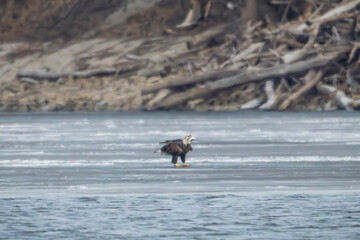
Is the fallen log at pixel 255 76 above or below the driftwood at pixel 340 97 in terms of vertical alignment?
→ above

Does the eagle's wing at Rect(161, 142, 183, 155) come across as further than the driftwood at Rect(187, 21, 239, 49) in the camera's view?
No

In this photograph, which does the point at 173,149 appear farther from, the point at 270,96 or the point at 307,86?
the point at 307,86

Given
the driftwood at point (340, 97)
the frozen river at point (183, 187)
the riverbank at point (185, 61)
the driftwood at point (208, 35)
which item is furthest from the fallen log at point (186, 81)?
the frozen river at point (183, 187)

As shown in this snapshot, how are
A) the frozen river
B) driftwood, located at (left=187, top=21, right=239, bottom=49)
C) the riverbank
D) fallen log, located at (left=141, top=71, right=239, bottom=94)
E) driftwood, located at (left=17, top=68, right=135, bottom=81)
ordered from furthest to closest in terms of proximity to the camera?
driftwood, located at (left=187, top=21, right=239, bottom=49) < driftwood, located at (left=17, top=68, right=135, bottom=81) < fallen log, located at (left=141, top=71, right=239, bottom=94) < the riverbank < the frozen river

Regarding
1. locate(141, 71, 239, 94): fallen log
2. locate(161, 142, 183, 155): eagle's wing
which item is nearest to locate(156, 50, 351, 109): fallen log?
locate(141, 71, 239, 94): fallen log

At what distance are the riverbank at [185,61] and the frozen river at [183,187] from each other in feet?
42.3

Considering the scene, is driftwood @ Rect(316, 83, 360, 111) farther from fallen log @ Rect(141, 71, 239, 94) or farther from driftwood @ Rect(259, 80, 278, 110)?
fallen log @ Rect(141, 71, 239, 94)

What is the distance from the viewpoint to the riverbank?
33281mm

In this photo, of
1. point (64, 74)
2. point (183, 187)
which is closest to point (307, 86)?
point (64, 74)

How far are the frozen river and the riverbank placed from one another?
1290cm

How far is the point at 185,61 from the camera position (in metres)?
37.2

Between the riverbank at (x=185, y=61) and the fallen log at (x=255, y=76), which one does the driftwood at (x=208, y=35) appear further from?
the fallen log at (x=255, y=76)

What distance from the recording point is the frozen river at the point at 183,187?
865 centimetres

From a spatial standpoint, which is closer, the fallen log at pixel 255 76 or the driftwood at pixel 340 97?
the driftwood at pixel 340 97
